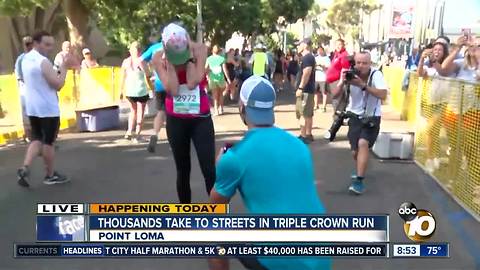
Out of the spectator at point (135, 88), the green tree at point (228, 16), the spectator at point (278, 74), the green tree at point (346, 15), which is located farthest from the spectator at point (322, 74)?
the green tree at point (346, 15)

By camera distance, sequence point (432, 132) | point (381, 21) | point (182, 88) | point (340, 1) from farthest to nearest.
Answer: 1. point (340, 1)
2. point (381, 21)
3. point (432, 132)
4. point (182, 88)

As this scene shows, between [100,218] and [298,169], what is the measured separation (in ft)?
4.87

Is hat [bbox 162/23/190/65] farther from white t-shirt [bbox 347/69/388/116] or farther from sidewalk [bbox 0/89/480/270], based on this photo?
white t-shirt [bbox 347/69/388/116]

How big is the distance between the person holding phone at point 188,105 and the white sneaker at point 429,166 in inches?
147

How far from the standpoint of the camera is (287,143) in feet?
7.92

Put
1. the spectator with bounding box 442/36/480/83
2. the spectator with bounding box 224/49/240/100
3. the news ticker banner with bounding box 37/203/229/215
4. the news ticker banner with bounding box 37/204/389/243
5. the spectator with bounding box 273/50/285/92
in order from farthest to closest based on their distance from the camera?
the spectator with bounding box 273/50/285/92 → the spectator with bounding box 224/49/240/100 → the spectator with bounding box 442/36/480/83 → the news ticker banner with bounding box 37/203/229/215 → the news ticker banner with bounding box 37/204/389/243

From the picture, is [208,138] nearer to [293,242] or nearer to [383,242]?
[383,242]

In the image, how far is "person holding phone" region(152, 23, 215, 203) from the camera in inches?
182

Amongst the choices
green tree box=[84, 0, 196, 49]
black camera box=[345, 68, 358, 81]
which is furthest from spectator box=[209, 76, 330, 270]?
green tree box=[84, 0, 196, 49]

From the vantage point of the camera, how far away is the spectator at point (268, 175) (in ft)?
7.72

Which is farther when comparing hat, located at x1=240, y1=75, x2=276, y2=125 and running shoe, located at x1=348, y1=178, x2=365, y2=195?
running shoe, located at x1=348, y1=178, x2=365, y2=195

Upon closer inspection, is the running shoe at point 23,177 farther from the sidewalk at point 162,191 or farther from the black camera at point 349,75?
the black camera at point 349,75

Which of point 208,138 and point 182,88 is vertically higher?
point 182,88

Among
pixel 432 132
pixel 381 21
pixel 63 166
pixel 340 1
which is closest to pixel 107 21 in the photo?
pixel 63 166
